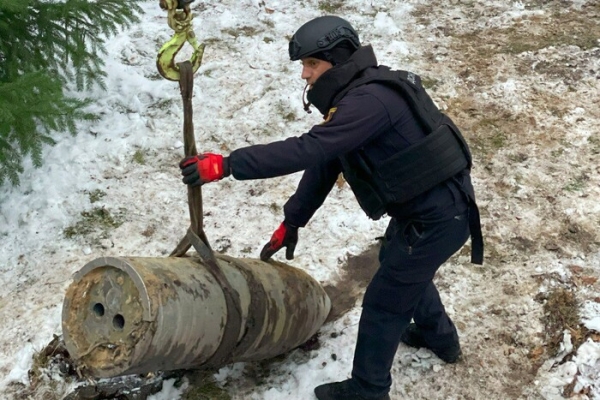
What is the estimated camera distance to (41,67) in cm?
508

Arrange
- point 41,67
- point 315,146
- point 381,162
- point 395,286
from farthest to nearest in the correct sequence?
point 41,67 → point 395,286 → point 381,162 → point 315,146

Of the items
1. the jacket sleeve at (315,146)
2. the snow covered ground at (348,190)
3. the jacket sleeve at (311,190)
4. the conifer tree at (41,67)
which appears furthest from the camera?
the conifer tree at (41,67)

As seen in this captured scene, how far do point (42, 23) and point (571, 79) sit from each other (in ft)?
17.2

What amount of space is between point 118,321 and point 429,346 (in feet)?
6.55

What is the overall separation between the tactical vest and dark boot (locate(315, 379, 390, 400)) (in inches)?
45.6

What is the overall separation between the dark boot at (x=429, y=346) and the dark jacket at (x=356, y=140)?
1.12 meters

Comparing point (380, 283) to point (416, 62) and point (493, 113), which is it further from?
point (416, 62)

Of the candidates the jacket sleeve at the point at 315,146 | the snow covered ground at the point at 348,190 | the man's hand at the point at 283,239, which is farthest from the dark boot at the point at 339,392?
Answer: the jacket sleeve at the point at 315,146

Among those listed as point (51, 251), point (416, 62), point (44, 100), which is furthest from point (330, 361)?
point (416, 62)

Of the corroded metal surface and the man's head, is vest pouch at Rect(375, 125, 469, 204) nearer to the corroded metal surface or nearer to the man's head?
the man's head

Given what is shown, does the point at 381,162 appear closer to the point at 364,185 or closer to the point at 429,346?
the point at 364,185

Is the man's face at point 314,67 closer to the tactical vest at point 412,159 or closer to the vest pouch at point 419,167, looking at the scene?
the tactical vest at point 412,159

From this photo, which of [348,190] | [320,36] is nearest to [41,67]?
[348,190]

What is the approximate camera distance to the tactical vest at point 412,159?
276 centimetres
